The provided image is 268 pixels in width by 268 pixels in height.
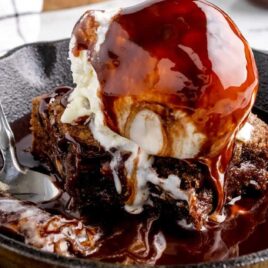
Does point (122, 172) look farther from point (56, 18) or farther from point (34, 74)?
point (56, 18)

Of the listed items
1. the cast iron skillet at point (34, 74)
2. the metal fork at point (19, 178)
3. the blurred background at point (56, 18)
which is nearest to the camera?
the metal fork at point (19, 178)

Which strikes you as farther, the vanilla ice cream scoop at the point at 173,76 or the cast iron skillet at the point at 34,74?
the cast iron skillet at the point at 34,74

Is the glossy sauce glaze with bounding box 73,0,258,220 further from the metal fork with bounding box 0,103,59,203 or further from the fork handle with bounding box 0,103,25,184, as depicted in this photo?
the fork handle with bounding box 0,103,25,184

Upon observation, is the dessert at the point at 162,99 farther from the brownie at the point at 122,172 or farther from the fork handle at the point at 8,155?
the fork handle at the point at 8,155

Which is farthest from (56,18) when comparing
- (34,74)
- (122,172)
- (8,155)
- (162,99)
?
(162,99)

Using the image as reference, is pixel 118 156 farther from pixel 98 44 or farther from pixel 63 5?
pixel 63 5

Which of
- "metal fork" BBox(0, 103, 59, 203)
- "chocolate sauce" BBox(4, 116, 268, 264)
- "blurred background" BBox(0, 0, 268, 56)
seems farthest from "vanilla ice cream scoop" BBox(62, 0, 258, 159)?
"blurred background" BBox(0, 0, 268, 56)

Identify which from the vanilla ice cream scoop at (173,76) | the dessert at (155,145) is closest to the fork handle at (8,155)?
the dessert at (155,145)
